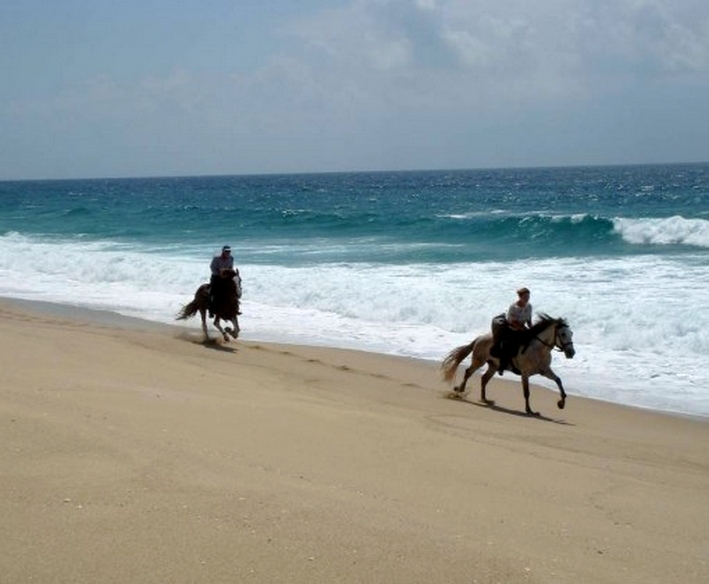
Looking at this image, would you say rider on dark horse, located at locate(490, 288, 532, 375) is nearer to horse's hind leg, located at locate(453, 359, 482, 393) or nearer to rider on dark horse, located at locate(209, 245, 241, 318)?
horse's hind leg, located at locate(453, 359, 482, 393)

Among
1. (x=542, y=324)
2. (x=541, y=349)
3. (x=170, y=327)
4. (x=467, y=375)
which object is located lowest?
(x=170, y=327)

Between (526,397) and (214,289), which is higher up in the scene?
(214,289)

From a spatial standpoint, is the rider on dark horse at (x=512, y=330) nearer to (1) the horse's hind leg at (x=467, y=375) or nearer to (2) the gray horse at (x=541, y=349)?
(2) the gray horse at (x=541, y=349)

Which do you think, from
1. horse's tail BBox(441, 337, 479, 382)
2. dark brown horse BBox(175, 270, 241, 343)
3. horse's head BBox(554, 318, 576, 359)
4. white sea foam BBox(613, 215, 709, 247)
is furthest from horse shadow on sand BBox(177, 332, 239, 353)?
white sea foam BBox(613, 215, 709, 247)

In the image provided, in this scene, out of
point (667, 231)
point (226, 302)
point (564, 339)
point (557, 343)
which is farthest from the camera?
point (667, 231)

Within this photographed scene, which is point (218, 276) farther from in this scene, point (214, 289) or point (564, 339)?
point (564, 339)

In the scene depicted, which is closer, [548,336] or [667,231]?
[548,336]

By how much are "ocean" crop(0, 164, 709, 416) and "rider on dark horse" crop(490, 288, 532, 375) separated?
1.28m

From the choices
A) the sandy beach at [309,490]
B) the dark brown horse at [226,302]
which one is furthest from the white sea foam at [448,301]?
the sandy beach at [309,490]

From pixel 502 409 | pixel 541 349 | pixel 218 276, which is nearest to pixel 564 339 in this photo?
pixel 541 349

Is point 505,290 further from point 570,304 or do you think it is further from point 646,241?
point 646,241

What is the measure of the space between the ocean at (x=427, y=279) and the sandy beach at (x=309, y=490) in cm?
496

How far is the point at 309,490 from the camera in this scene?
5703mm

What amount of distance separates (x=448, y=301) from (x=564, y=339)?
27.6ft
